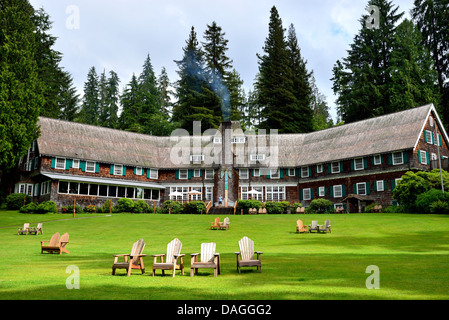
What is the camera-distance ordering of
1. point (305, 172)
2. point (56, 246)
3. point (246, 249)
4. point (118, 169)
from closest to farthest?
point (246, 249) → point (56, 246) → point (118, 169) → point (305, 172)

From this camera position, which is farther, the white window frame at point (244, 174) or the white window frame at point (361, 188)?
the white window frame at point (244, 174)

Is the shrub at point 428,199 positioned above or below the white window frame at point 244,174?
below

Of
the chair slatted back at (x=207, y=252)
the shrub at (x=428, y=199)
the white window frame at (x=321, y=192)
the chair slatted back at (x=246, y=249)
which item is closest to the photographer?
the chair slatted back at (x=207, y=252)

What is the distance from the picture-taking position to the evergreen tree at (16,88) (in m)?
40.0

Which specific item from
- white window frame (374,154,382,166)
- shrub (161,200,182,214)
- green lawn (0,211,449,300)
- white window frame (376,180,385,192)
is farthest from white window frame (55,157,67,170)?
white window frame (376,180,385,192)

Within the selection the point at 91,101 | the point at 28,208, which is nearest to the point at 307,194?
the point at 28,208

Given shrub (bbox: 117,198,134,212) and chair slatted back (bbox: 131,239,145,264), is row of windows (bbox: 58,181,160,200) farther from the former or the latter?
chair slatted back (bbox: 131,239,145,264)

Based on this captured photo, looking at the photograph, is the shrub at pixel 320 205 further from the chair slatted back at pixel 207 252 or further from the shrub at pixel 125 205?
the chair slatted back at pixel 207 252

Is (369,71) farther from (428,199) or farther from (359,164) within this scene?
(428,199)

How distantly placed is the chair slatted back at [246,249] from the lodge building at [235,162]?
33114 millimetres

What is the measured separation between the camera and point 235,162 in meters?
54.1

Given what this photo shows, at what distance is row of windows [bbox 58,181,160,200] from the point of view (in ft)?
153

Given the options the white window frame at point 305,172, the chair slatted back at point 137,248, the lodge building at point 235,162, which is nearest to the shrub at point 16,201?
the lodge building at point 235,162

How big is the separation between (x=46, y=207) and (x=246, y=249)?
32917 mm
